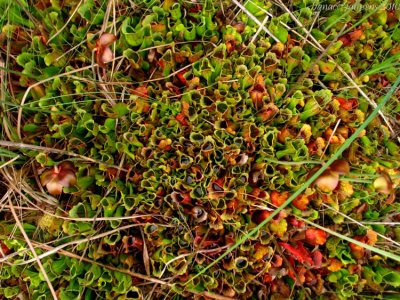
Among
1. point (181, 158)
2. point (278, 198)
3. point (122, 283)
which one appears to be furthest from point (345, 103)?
point (122, 283)

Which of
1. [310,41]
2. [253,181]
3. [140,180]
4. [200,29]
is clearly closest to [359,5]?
[310,41]

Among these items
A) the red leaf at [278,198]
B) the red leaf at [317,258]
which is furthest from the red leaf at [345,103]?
the red leaf at [317,258]

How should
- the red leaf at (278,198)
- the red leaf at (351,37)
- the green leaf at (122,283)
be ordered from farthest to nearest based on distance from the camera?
the red leaf at (351,37) → the red leaf at (278,198) → the green leaf at (122,283)

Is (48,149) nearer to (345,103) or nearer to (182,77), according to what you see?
(182,77)

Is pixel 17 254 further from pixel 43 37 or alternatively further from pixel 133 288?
pixel 43 37

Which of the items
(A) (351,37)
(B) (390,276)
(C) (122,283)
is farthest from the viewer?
(A) (351,37)

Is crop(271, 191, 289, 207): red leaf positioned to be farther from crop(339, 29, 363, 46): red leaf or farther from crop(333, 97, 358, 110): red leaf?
crop(339, 29, 363, 46): red leaf

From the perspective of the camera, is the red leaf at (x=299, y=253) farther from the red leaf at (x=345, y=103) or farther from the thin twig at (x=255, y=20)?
the thin twig at (x=255, y=20)

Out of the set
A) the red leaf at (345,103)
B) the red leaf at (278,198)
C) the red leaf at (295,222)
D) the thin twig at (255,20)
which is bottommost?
the red leaf at (295,222)

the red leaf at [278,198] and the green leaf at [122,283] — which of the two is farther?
the red leaf at [278,198]

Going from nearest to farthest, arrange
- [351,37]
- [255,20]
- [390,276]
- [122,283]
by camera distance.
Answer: [122,283], [390,276], [255,20], [351,37]

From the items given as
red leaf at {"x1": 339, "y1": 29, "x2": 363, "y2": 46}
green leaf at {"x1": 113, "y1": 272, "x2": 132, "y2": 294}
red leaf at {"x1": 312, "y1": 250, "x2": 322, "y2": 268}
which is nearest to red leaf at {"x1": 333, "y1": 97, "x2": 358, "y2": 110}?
red leaf at {"x1": 339, "y1": 29, "x2": 363, "y2": 46}
